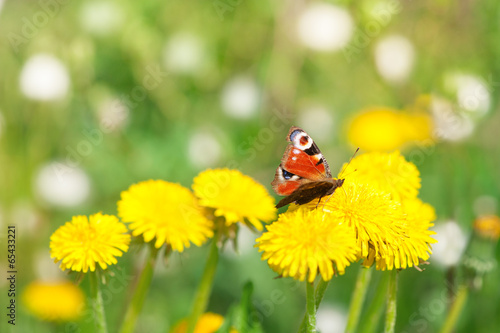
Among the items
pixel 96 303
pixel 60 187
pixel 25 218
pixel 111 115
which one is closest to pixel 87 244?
pixel 96 303

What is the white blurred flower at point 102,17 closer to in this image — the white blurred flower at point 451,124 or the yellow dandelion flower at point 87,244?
the white blurred flower at point 451,124

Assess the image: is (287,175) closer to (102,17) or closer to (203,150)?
(203,150)

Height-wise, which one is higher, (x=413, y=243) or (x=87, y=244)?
(x=413, y=243)

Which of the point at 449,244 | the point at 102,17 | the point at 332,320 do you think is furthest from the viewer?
the point at 102,17

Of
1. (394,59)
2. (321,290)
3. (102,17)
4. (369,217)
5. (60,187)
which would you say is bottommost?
(321,290)

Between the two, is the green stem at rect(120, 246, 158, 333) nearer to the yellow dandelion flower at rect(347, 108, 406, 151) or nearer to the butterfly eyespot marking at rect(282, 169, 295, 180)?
the butterfly eyespot marking at rect(282, 169, 295, 180)

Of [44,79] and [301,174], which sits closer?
[301,174]

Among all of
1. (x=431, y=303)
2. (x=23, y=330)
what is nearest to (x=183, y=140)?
(x=23, y=330)

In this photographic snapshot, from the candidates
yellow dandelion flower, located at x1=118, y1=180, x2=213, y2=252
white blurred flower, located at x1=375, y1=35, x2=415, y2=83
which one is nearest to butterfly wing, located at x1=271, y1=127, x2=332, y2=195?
yellow dandelion flower, located at x1=118, y1=180, x2=213, y2=252
